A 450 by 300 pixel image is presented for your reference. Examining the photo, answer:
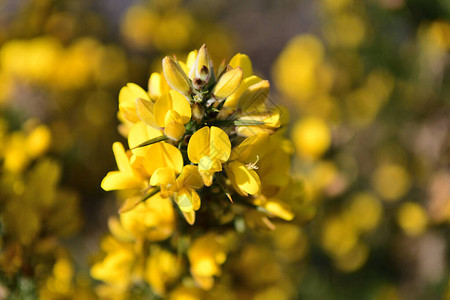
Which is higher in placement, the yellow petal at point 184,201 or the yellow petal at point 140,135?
the yellow petal at point 140,135

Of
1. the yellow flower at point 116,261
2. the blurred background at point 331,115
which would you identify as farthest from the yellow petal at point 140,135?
the blurred background at point 331,115

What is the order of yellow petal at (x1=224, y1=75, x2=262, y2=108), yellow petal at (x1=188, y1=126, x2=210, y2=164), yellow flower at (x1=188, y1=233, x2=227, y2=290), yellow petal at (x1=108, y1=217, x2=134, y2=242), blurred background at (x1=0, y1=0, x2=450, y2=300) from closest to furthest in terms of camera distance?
yellow petal at (x1=188, y1=126, x2=210, y2=164) → yellow petal at (x1=224, y1=75, x2=262, y2=108) → yellow flower at (x1=188, y1=233, x2=227, y2=290) → yellow petal at (x1=108, y1=217, x2=134, y2=242) → blurred background at (x1=0, y1=0, x2=450, y2=300)

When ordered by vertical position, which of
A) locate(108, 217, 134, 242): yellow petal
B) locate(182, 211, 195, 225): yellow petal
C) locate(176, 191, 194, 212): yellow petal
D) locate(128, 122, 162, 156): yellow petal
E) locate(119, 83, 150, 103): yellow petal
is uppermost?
locate(119, 83, 150, 103): yellow petal

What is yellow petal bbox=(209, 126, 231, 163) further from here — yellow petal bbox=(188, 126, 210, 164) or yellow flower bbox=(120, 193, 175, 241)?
yellow flower bbox=(120, 193, 175, 241)

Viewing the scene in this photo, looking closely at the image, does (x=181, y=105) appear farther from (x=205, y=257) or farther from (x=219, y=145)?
(x=205, y=257)

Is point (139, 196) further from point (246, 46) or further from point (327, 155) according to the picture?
point (246, 46)

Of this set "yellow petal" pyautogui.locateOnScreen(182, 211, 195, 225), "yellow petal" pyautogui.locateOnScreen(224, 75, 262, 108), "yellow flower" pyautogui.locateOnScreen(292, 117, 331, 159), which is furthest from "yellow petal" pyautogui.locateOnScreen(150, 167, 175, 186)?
"yellow flower" pyautogui.locateOnScreen(292, 117, 331, 159)

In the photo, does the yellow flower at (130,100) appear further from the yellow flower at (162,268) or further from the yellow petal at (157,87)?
the yellow flower at (162,268)
